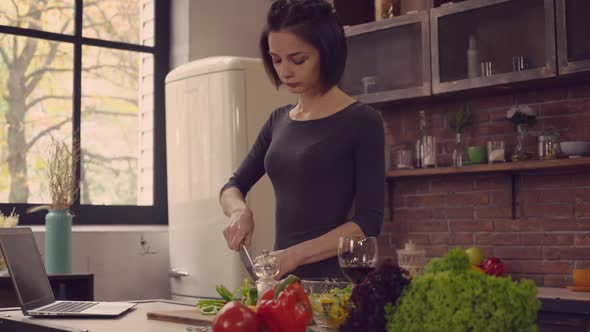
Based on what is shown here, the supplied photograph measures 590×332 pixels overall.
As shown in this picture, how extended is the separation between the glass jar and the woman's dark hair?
5.84ft

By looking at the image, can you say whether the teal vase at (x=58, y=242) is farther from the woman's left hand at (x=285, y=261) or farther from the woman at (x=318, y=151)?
the woman's left hand at (x=285, y=261)

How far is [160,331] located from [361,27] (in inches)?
109

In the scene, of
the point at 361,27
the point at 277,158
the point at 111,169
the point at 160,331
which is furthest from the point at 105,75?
the point at 160,331

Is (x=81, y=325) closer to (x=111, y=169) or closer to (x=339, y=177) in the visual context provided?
(x=339, y=177)

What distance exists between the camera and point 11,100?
4051 mm

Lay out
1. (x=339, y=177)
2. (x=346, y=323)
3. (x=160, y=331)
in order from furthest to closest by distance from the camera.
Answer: (x=339, y=177) < (x=160, y=331) < (x=346, y=323)

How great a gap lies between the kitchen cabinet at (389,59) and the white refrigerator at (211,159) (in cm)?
39

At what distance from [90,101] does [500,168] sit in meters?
2.31

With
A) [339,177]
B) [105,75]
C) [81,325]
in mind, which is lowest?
[81,325]

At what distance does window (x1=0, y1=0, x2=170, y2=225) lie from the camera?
4.06 m

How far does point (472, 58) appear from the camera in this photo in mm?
3598

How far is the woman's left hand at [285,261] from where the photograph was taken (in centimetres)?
167

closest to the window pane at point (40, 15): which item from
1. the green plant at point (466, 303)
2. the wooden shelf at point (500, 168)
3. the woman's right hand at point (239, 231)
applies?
the wooden shelf at point (500, 168)

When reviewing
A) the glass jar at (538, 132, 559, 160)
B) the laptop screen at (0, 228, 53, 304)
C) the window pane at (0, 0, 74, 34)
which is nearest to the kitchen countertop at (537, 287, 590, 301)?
the glass jar at (538, 132, 559, 160)
